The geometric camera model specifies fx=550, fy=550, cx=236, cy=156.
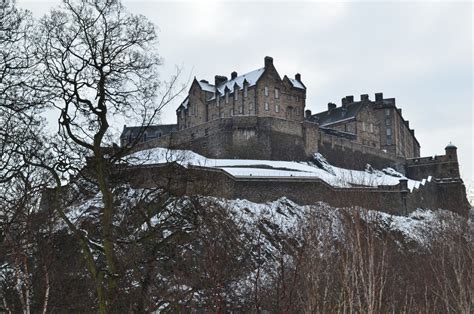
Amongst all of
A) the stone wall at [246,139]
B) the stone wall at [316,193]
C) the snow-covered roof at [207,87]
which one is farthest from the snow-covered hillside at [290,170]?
the snow-covered roof at [207,87]

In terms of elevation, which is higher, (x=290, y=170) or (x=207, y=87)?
(x=207, y=87)

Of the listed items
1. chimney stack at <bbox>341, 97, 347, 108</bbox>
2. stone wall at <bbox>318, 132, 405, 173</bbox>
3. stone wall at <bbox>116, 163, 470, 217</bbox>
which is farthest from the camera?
chimney stack at <bbox>341, 97, 347, 108</bbox>

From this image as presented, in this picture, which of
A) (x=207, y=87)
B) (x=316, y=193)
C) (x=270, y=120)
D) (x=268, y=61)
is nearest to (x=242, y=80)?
(x=268, y=61)

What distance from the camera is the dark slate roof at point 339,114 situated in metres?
65.8

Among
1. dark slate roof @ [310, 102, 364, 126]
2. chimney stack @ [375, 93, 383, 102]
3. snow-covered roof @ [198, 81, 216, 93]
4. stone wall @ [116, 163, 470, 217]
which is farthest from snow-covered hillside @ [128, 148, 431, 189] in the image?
chimney stack @ [375, 93, 383, 102]

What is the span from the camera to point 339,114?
67750 millimetres

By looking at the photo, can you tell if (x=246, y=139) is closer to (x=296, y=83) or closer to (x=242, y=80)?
(x=242, y=80)

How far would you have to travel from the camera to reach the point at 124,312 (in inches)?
533

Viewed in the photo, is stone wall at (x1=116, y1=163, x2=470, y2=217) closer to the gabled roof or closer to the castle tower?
the castle tower

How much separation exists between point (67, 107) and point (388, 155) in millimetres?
55200

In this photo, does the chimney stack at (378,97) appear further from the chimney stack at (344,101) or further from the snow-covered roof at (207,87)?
the snow-covered roof at (207,87)

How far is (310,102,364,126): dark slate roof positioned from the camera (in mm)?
65750

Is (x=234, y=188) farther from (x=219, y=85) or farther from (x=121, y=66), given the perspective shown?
(x=121, y=66)

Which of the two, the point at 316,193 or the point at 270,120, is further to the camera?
the point at 270,120
